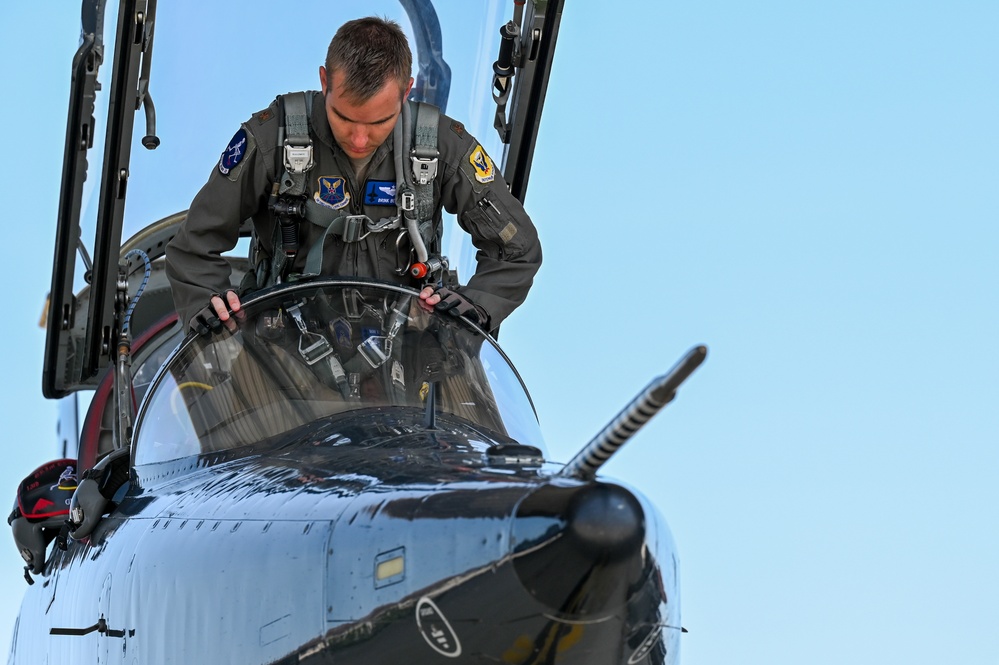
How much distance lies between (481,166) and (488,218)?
0.72 ft

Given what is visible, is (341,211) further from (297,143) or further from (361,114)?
(361,114)

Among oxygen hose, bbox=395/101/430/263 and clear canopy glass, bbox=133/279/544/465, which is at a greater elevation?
oxygen hose, bbox=395/101/430/263

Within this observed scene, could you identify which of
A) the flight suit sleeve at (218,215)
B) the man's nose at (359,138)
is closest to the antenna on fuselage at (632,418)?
the man's nose at (359,138)

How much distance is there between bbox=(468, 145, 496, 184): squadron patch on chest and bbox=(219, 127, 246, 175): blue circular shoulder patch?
36.7 inches

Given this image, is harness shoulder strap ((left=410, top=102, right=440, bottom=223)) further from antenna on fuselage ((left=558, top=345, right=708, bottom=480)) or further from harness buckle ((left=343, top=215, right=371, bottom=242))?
antenna on fuselage ((left=558, top=345, right=708, bottom=480))

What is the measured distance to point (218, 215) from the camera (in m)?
5.29

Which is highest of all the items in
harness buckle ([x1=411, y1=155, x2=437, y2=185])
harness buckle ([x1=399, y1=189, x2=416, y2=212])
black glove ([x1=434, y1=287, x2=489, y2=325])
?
harness buckle ([x1=411, y1=155, x2=437, y2=185])

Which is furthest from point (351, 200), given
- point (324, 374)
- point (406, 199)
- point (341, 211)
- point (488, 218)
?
point (324, 374)

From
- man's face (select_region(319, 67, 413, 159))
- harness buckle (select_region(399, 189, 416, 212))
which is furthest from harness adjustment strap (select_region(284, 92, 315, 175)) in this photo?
harness buckle (select_region(399, 189, 416, 212))

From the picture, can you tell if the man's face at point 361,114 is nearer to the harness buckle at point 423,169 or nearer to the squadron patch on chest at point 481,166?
the harness buckle at point 423,169

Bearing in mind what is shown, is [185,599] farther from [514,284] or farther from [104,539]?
[514,284]

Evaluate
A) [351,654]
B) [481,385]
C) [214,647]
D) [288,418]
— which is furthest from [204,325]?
[351,654]

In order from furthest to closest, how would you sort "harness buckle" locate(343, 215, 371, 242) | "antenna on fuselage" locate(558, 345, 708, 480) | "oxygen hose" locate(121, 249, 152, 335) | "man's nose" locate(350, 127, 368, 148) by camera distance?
"oxygen hose" locate(121, 249, 152, 335), "harness buckle" locate(343, 215, 371, 242), "man's nose" locate(350, 127, 368, 148), "antenna on fuselage" locate(558, 345, 708, 480)

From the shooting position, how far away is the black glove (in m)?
4.87
